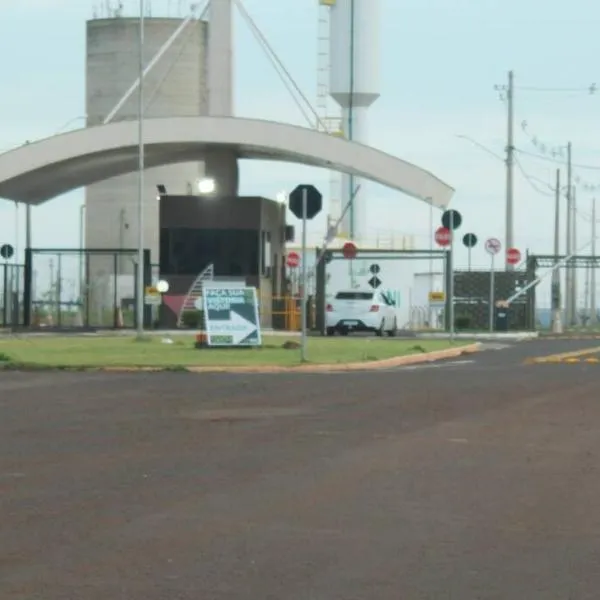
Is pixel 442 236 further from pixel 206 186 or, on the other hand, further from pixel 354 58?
pixel 354 58

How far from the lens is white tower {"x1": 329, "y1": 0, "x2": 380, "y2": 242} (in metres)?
71.6

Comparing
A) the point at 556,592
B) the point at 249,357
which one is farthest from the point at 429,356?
the point at 556,592

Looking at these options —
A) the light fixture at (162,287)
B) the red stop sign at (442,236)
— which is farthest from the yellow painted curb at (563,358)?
the light fixture at (162,287)

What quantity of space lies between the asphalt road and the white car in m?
28.0

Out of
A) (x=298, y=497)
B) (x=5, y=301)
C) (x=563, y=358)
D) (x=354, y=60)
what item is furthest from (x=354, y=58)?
(x=298, y=497)

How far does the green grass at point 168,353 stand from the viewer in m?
27.6

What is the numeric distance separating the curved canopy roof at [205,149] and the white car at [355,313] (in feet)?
16.5

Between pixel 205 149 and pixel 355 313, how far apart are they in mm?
9264

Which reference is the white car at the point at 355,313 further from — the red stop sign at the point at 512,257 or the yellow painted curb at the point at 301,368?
the yellow painted curb at the point at 301,368

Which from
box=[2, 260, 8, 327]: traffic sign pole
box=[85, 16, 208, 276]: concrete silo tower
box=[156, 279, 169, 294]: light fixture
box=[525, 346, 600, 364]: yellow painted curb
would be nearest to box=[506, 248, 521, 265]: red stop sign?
box=[156, 279, 169, 294]: light fixture

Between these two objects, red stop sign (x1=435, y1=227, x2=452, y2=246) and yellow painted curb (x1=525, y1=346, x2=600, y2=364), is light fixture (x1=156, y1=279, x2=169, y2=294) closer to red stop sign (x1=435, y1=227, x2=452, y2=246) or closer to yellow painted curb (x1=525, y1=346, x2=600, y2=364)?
red stop sign (x1=435, y1=227, x2=452, y2=246)

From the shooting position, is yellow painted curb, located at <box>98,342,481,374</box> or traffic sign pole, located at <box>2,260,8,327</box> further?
traffic sign pole, located at <box>2,260,8,327</box>

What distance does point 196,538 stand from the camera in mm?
9203

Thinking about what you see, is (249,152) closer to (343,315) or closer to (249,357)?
(343,315)
